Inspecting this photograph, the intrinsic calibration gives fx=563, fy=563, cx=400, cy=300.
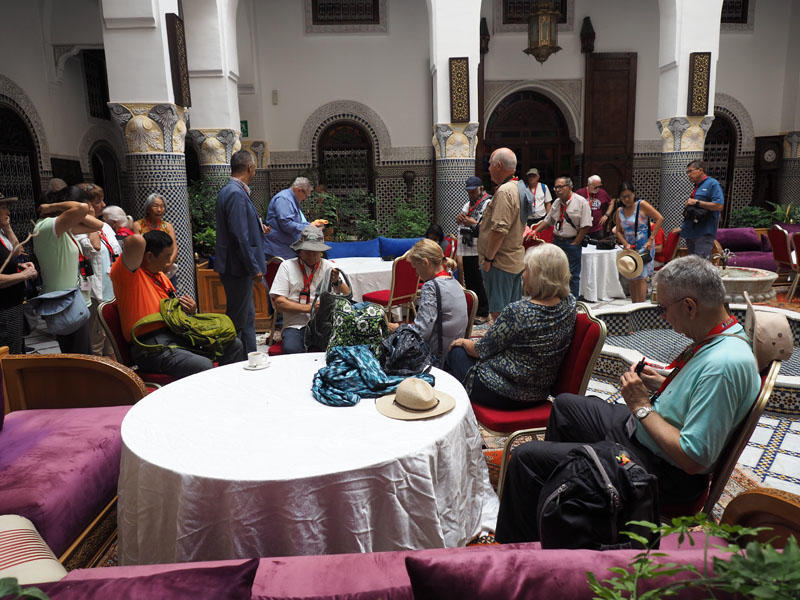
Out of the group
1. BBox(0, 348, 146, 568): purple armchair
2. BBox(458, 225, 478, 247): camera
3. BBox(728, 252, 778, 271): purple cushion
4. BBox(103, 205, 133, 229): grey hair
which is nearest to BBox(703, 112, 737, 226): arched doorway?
BBox(728, 252, 778, 271): purple cushion

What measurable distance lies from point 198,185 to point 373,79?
382cm

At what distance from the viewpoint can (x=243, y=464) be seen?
1554mm

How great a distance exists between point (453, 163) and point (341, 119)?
9.03 ft

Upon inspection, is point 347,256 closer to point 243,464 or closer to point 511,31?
point 243,464

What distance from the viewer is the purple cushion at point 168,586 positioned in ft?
3.10

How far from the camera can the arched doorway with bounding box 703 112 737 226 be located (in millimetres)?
10336

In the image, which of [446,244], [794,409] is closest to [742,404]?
[794,409]

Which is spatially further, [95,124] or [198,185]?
[95,124]

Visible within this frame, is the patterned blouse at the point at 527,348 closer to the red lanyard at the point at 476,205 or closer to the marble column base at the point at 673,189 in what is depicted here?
the red lanyard at the point at 476,205

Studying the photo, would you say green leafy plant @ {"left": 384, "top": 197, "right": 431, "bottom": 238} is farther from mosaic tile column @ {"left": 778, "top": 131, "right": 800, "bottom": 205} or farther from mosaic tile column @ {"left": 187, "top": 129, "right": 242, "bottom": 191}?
mosaic tile column @ {"left": 778, "top": 131, "right": 800, "bottom": 205}

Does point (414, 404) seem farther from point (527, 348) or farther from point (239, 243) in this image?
point (239, 243)

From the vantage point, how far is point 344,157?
9.92 meters

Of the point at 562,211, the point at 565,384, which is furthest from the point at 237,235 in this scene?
the point at 562,211

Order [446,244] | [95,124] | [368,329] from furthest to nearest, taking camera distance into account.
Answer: [95,124]
[446,244]
[368,329]
